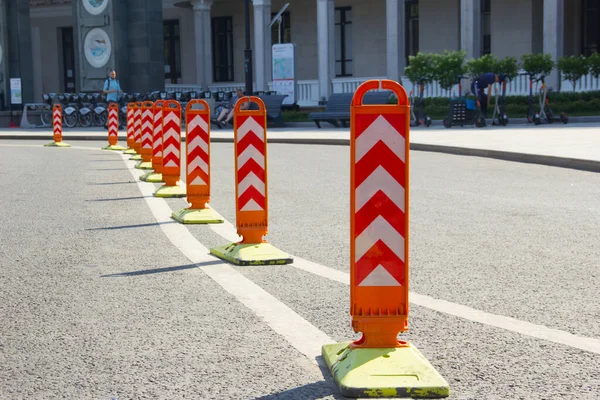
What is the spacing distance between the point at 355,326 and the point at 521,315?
4.87 ft

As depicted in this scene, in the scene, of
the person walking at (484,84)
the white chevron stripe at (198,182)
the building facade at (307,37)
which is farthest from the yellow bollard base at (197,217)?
the building facade at (307,37)

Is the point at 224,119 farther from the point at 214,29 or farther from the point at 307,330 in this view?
the point at 307,330

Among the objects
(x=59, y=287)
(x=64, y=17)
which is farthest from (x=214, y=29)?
(x=59, y=287)

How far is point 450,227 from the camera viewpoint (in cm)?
922

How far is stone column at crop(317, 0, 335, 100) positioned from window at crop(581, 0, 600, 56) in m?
9.55

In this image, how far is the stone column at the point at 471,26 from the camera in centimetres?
3219

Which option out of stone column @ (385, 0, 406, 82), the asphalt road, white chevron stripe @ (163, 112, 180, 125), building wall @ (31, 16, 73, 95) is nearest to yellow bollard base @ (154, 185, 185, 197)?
the asphalt road

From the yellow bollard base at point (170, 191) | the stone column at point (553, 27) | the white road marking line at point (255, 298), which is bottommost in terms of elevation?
the white road marking line at point (255, 298)

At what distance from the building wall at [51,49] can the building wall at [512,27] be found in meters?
23.2

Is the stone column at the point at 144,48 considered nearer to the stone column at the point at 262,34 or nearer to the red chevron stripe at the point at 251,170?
the stone column at the point at 262,34

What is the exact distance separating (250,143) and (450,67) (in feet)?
77.2

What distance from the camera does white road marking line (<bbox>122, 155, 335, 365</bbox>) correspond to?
198 inches

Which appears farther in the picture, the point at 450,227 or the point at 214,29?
the point at 214,29

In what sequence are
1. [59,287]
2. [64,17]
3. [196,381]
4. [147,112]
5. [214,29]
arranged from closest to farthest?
1. [196,381]
2. [59,287]
3. [147,112]
4. [214,29]
5. [64,17]
